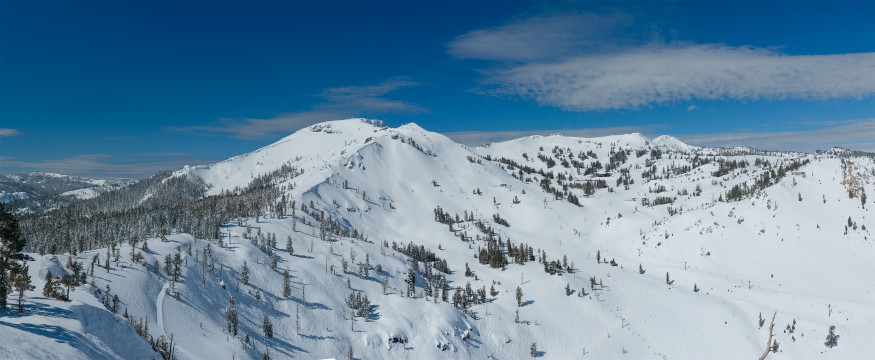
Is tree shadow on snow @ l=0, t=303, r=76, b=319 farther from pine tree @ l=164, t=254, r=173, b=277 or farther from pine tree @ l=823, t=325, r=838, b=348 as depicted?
pine tree @ l=823, t=325, r=838, b=348

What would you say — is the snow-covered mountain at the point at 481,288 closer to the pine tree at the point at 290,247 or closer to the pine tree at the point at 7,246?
the pine tree at the point at 290,247

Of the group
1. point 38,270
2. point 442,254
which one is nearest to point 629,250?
point 442,254

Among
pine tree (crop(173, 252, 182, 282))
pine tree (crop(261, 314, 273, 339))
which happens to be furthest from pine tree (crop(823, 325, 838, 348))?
pine tree (crop(173, 252, 182, 282))

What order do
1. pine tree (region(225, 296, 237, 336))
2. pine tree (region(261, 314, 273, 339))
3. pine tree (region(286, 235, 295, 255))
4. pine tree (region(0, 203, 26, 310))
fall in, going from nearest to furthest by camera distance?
pine tree (region(0, 203, 26, 310))
pine tree (region(225, 296, 237, 336))
pine tree (region(261, 314, 273, 339))
pine tree (region(286, 235, 295, 255))

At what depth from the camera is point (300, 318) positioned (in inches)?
3435

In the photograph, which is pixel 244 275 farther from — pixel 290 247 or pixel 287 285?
pixel 290 247

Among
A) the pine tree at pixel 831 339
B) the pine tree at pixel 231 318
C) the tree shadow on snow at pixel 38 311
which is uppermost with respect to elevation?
the tree shadow on snow at pixel 38 311

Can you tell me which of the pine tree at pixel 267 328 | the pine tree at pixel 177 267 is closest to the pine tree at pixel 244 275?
the pine tree at pixel 177 267

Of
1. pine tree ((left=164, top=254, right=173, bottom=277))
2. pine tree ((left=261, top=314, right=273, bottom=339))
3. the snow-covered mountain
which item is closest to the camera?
the snow-covered mountain

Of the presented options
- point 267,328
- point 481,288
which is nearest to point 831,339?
point 481,288

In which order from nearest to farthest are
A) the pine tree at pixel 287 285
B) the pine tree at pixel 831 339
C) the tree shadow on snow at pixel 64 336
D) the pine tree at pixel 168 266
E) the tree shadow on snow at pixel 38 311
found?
the tree shadow on snow at pixel 64 336, the tree shadow on snow at pixel 38 311, the pine tree at pixel 168 266, the pine tree at pixel 831 339, the pine tree at pixel 287 285

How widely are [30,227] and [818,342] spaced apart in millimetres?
269663

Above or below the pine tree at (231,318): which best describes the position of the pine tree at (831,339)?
below

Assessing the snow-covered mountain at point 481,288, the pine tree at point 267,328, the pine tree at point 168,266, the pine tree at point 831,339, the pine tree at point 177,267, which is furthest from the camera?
the pine tree at point 831,339
